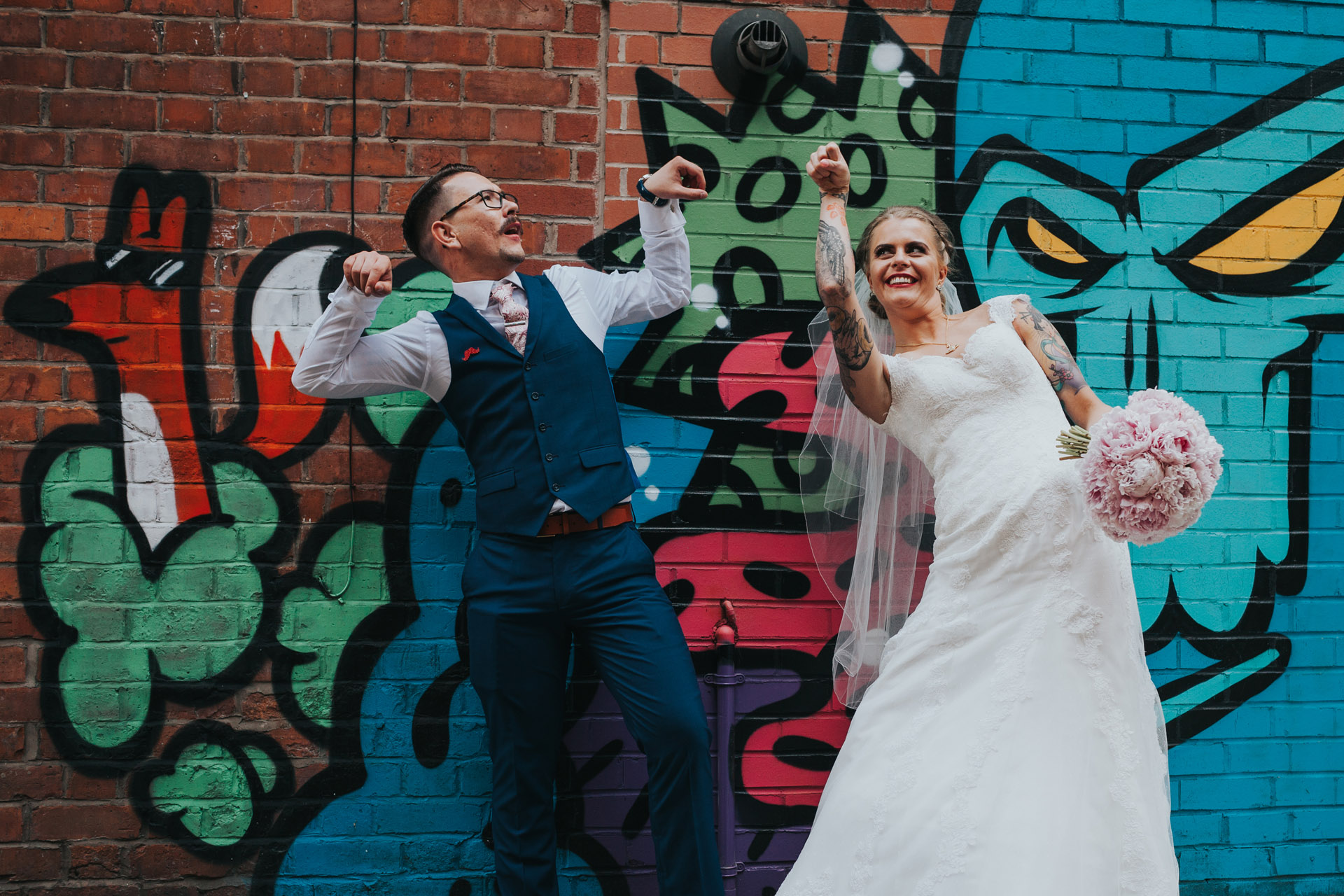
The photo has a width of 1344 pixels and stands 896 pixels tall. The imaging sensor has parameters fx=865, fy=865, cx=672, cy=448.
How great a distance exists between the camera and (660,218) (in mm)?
2631

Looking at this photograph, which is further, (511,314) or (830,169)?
(511,314)

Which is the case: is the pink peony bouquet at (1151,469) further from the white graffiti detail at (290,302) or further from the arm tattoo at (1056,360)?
the white graffiti detail at (290,302)

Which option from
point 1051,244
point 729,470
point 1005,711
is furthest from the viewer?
point 1051,244

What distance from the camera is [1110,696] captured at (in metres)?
2.08

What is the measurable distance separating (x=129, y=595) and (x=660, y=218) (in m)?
2.13

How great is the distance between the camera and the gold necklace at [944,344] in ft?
8.11

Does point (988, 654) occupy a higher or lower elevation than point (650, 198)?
lower

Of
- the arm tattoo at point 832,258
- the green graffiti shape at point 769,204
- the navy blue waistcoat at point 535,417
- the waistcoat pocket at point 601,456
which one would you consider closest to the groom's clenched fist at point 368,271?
the navy blue waistcoat at point 535,417

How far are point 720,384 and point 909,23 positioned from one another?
4.75 feet

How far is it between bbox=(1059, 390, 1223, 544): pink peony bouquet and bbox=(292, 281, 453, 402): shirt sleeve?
1740mm

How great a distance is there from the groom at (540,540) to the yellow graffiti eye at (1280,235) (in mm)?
2031

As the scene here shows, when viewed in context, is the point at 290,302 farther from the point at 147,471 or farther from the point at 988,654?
the point at 988,654

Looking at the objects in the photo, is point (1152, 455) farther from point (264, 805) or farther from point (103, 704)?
point (103, 704)

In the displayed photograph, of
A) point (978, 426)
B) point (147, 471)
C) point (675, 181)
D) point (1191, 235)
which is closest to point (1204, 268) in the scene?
point (1191, 235)
